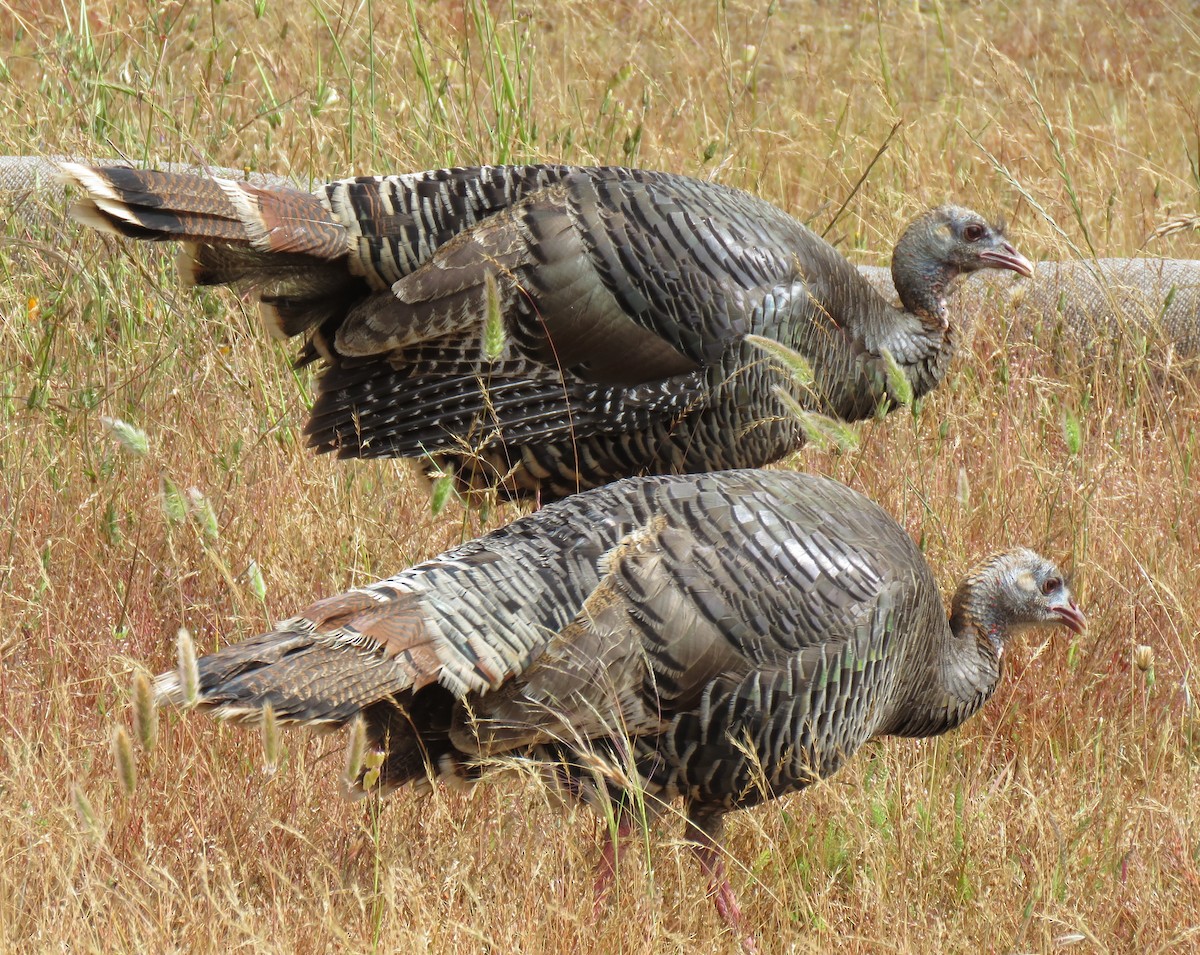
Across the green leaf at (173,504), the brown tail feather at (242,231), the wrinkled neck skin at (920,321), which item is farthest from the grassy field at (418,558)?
the brown tail feather at (242,231)

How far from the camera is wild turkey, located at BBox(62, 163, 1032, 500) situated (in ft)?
13.5

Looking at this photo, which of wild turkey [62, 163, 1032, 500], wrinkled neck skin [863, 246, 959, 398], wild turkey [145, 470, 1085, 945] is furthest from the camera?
wrinkled neck skin [863, 246, 959, 398]

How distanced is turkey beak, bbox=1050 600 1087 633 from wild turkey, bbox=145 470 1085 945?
1.56 feet

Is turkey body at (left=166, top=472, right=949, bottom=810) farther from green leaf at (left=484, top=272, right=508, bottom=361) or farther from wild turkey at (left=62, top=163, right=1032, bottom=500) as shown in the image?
wild turkey at (left=62, top=163, right=1032, bottom=500)

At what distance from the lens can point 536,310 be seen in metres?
4.14

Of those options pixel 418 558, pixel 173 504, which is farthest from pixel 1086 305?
pixel 173 504

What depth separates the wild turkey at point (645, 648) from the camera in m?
2.90

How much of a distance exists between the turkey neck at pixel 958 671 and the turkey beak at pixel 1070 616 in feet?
0.46

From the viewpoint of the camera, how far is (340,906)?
3021mm

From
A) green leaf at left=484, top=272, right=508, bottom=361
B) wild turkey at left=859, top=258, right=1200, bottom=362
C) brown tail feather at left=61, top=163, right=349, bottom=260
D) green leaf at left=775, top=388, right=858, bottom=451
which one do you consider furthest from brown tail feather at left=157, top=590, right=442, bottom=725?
wild turkey at left=859, top=258, right=1200, bottom=362

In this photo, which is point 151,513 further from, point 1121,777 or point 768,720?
point 1121,777

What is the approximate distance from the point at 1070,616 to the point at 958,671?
0.37 m

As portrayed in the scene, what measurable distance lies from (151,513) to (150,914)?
170 centimetres

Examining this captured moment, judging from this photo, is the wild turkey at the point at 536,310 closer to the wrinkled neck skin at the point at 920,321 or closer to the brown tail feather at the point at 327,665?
the wrinkled neck skin at the point at 920,321
